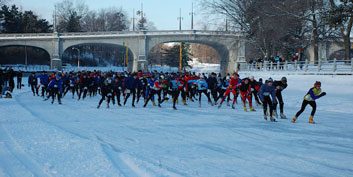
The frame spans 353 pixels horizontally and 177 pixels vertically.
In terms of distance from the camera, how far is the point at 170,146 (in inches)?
368

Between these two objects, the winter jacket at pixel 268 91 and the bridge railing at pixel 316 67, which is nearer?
the winter jacket at pixel 268 91

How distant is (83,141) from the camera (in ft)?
32.0

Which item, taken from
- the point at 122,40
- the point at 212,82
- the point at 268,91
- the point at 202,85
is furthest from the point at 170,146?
the point at 122,40

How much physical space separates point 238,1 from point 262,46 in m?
5.83

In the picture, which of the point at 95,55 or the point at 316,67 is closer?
the point at 316,67

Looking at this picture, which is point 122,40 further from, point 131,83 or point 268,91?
point 268,91

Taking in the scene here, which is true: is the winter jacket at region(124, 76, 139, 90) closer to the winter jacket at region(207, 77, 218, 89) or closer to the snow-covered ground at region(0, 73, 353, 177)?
the winter jacket at region(207, 77, 218, 89)

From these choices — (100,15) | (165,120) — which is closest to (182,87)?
(165,120)

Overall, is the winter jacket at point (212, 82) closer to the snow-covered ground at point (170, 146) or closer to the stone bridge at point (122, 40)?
the snow-covered ground at point (170, 146)

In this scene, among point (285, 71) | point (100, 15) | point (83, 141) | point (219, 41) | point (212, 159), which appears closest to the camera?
point (212, 159)

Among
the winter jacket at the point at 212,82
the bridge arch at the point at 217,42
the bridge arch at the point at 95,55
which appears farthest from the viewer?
the bridge arch at the point at 95,55

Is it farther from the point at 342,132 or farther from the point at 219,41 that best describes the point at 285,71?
the point at 219,41

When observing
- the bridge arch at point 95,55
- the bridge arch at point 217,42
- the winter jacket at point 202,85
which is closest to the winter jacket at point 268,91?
the winter jacket at point 202,85

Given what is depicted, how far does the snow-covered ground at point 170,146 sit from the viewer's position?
23.4 feet
